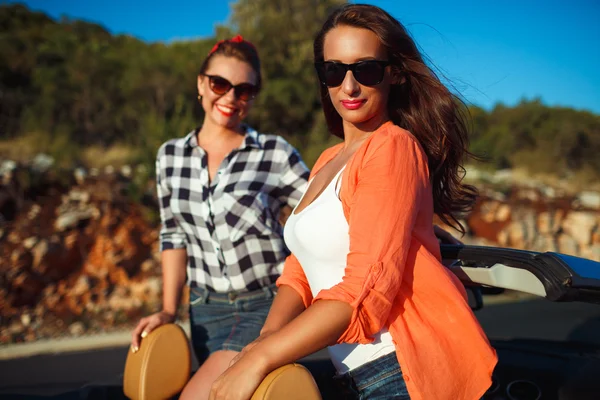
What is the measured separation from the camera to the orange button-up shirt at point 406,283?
3.99ft

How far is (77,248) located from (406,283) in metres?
6.67

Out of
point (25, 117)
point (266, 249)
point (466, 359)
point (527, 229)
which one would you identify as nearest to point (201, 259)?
point (266, 249)

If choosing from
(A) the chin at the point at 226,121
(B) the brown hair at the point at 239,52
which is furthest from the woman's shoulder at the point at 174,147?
(B) the brown hair at the point at 239,52

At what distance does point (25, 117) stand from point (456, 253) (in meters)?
10.8

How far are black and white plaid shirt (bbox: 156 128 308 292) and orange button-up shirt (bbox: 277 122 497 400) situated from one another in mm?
888

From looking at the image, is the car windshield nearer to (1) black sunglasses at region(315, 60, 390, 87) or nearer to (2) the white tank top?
(2) the white tank top

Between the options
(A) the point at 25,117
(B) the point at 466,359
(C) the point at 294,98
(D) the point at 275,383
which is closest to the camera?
(D) the point at 275,383

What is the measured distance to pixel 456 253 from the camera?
176 cm

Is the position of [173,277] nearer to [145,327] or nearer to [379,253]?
[145,327]

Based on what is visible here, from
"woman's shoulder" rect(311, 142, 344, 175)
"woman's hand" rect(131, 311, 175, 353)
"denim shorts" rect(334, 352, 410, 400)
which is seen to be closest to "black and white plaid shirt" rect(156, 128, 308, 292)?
"woman's hand" rect(131, 311, 175, 353)

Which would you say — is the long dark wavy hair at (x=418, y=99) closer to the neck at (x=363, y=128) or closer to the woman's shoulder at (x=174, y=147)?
the neck at (x=363, y=128)

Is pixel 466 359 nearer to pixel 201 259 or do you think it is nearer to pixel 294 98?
pixel 201 259

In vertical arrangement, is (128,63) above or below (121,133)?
above

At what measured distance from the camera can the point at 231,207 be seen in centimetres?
217
